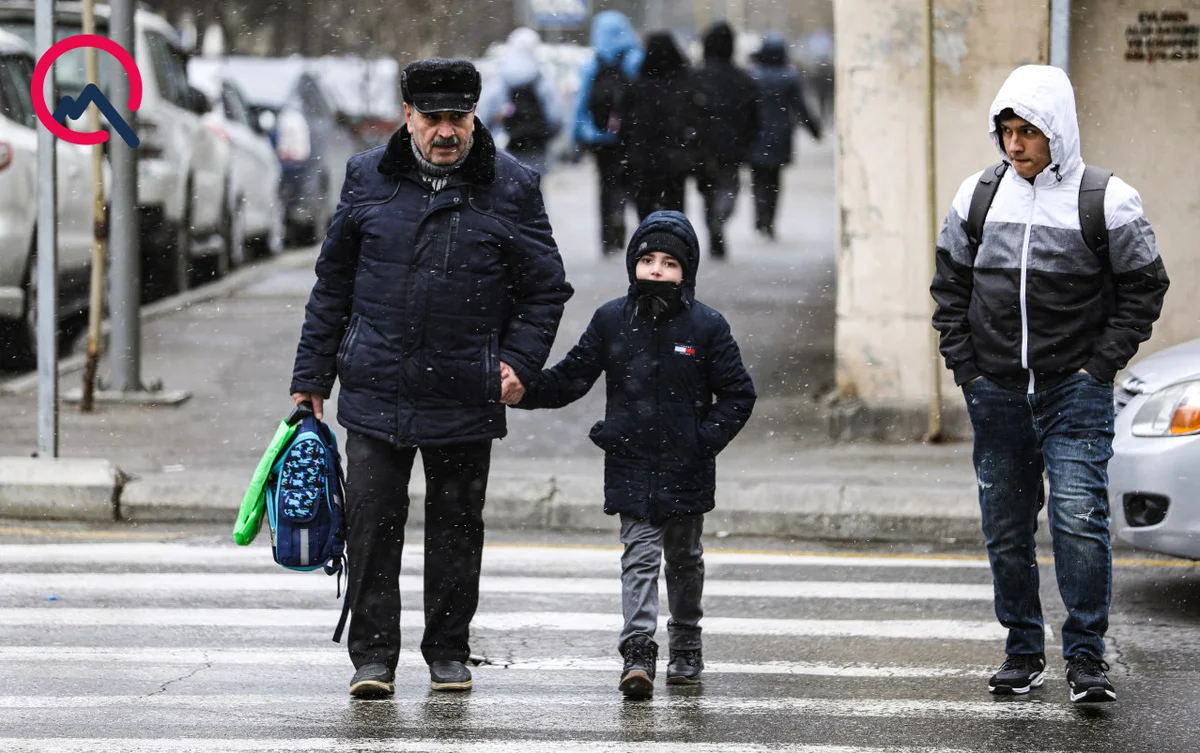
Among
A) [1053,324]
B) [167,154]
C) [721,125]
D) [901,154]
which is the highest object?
[721,125]

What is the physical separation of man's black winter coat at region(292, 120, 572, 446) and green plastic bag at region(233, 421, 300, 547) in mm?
156

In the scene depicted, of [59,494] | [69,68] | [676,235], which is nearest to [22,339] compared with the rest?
[69,68]

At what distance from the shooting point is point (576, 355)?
6121 millimetres

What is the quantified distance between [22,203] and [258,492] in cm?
682

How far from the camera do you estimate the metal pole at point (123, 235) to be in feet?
37.4

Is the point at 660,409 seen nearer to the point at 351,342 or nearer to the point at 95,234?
the point at 351,342

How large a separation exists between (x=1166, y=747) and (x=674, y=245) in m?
1.97

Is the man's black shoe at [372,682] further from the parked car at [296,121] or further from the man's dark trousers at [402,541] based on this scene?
the parked car at [296,121]

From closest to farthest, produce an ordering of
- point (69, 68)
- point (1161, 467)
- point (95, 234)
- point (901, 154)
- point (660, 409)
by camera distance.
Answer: point (660, 409)
point (1161, 467)
point (95, 234)
point (901, 154)
point (69, 68)

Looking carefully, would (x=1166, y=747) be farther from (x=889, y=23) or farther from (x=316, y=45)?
(x=316, y=45)

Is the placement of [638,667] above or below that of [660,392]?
below

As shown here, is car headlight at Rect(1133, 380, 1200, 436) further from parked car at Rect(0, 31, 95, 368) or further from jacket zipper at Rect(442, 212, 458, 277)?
parked car at Rect(0, 31, 95, 368)

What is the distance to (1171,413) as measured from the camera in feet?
23.8

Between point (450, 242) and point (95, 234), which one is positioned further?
point (95, 234)
